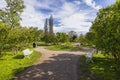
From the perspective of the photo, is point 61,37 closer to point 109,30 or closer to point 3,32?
point 3,32

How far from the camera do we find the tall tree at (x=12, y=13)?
23.4 metres

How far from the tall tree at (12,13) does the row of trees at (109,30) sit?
32.9 feet

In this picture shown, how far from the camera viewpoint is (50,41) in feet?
219

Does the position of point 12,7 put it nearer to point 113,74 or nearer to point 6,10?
point 6,10

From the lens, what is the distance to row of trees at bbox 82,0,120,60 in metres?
14.8

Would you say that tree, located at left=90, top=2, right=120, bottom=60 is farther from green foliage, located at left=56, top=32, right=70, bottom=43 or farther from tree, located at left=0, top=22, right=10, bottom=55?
green foliage, located at left=56, top=32, right=70, bottom=43

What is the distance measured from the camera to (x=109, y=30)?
15.9 meters

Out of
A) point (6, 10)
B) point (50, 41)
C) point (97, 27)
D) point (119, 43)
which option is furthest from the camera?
point (50, 41)

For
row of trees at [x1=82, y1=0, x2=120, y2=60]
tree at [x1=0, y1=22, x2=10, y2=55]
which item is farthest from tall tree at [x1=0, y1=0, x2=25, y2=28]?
row of trees at [x1=82, y1=0, x2=120, y2=60]

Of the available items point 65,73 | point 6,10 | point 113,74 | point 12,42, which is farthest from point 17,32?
point 113,74

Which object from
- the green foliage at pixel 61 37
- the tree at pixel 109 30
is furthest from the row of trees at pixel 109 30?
the green foliage at pixel 61 37

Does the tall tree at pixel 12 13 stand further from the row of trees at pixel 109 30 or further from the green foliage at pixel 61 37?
the green foliage at pixel 61 37

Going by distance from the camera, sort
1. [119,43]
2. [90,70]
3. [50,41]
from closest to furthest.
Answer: [119,43], [90,70], [50,41]

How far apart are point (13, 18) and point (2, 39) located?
10.2ft
